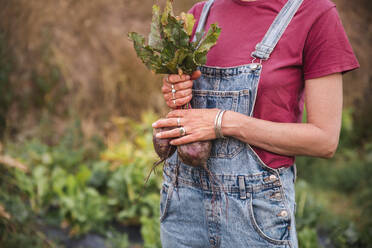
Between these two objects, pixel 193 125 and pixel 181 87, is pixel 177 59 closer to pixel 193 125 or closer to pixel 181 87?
pixel 181 87

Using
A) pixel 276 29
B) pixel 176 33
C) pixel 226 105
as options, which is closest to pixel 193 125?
pixel 226 105

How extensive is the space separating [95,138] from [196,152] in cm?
339

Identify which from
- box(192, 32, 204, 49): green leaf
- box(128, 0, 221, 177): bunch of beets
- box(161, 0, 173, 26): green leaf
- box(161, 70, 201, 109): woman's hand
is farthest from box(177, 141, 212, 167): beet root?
box(161, 0, 173, 26): green leaf

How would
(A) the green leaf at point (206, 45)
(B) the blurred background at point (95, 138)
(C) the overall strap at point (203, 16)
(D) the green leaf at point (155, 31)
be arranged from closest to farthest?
(A) the green leaf at point (206, 45) < (D) the green leaf at point (155, 31) < (C) the overall strap at point (203, 16) < (B) the blurred background at point (95, 138)

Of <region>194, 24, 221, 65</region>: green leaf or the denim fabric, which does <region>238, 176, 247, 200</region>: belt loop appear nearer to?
the denim fabric

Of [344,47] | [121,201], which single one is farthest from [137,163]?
[344,47]

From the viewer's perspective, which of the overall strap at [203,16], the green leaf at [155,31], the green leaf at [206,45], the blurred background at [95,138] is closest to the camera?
the green leaf at [206,45]

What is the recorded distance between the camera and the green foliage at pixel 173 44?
4.46 ft

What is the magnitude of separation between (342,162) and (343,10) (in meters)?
3.50

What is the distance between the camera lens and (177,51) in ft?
4.39

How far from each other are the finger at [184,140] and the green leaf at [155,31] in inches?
17.0

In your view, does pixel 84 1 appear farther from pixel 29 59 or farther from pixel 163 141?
pixel 163 141

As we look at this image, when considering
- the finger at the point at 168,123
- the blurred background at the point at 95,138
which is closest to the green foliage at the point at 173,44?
Answer: the finger at the point at 168,123

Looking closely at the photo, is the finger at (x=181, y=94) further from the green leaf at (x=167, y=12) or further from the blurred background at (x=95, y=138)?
the blurred background at (x=95, y=138)
